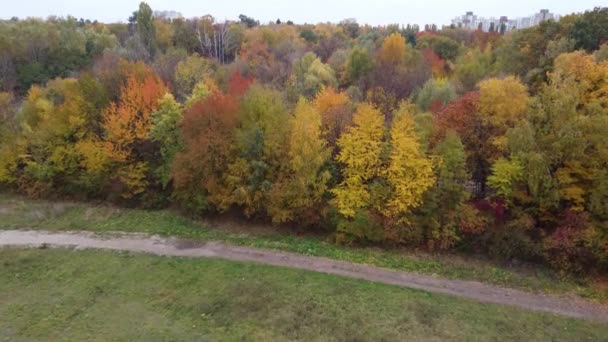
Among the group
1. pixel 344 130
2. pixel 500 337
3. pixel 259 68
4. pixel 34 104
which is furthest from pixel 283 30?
pixel 500 337

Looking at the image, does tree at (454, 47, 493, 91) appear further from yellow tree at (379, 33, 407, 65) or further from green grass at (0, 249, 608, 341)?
green grass at (0, 249, 608, 341)

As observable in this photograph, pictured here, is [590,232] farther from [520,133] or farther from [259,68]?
[259,68]

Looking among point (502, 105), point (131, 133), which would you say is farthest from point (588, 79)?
point (131, 133)

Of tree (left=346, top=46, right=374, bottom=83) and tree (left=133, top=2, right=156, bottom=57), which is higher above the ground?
tree (left=133, top=2, right=156, bottom=57)

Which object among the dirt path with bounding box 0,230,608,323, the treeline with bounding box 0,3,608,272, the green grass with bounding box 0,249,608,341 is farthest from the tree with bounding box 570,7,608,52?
the green grass with bounding box 0,249,608,341

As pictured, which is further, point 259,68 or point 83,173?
point 259,68

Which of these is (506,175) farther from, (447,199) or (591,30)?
(591,30)
